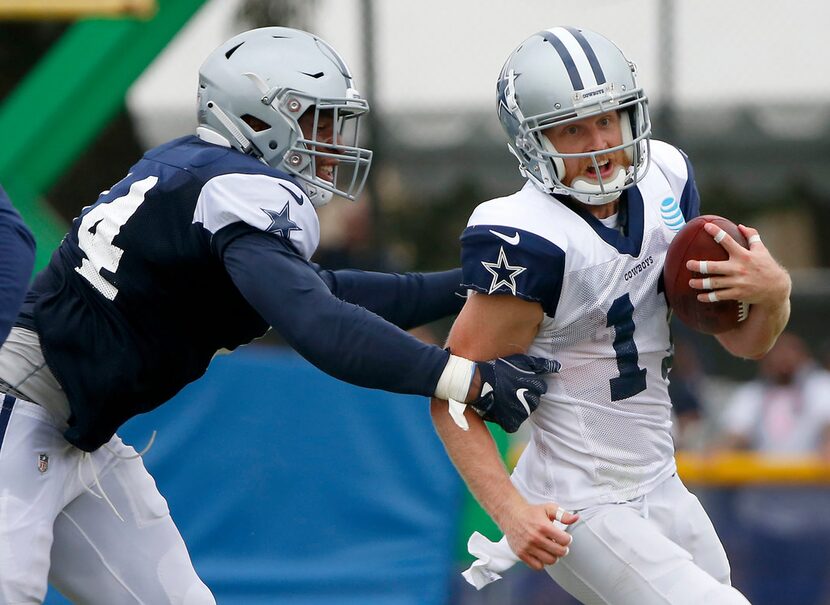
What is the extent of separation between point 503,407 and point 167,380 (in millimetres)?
816

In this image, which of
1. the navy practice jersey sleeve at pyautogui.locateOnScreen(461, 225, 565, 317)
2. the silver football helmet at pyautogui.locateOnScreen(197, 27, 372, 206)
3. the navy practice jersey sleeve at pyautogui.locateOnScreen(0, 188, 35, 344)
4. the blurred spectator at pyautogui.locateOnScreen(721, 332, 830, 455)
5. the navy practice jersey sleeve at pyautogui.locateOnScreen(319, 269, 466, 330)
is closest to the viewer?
the navy practice jersey sleeve at pyautogui.locateOnScreen(0, 188, 35, 344)

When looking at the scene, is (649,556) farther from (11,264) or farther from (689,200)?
(11,264)

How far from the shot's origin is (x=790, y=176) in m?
7.93

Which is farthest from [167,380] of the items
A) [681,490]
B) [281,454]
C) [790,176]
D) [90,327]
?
[790,176]

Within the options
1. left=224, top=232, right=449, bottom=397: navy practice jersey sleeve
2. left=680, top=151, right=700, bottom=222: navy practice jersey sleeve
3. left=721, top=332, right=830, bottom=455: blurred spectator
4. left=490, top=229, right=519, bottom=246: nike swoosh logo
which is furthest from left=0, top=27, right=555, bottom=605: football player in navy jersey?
left=721, top=332, right=830, bottom=455: blurred spectator

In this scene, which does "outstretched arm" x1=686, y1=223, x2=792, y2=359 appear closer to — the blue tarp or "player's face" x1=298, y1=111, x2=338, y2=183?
"player's face" x1=298, y1=111, x2=338, y2=183

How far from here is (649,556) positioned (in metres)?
2.73

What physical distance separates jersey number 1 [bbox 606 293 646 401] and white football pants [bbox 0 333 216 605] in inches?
43.3

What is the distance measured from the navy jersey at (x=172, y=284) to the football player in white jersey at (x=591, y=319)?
0.23 metres

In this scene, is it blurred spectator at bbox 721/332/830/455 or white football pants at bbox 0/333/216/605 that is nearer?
white football pants at bbox 0/333/216/605

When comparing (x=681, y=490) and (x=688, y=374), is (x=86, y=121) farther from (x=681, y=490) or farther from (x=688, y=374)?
(x=681, y=490)

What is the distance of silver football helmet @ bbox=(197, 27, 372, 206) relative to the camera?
9.95ft

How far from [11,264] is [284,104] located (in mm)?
743

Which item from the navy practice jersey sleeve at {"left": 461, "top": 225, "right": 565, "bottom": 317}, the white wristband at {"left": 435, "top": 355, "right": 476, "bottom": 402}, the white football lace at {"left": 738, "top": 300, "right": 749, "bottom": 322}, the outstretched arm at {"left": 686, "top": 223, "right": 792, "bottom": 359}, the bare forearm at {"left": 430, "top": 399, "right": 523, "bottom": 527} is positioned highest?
the navy practice jersey sleeve at {"left": 461, "top": 225, "right": 565, "bottom": 317}
